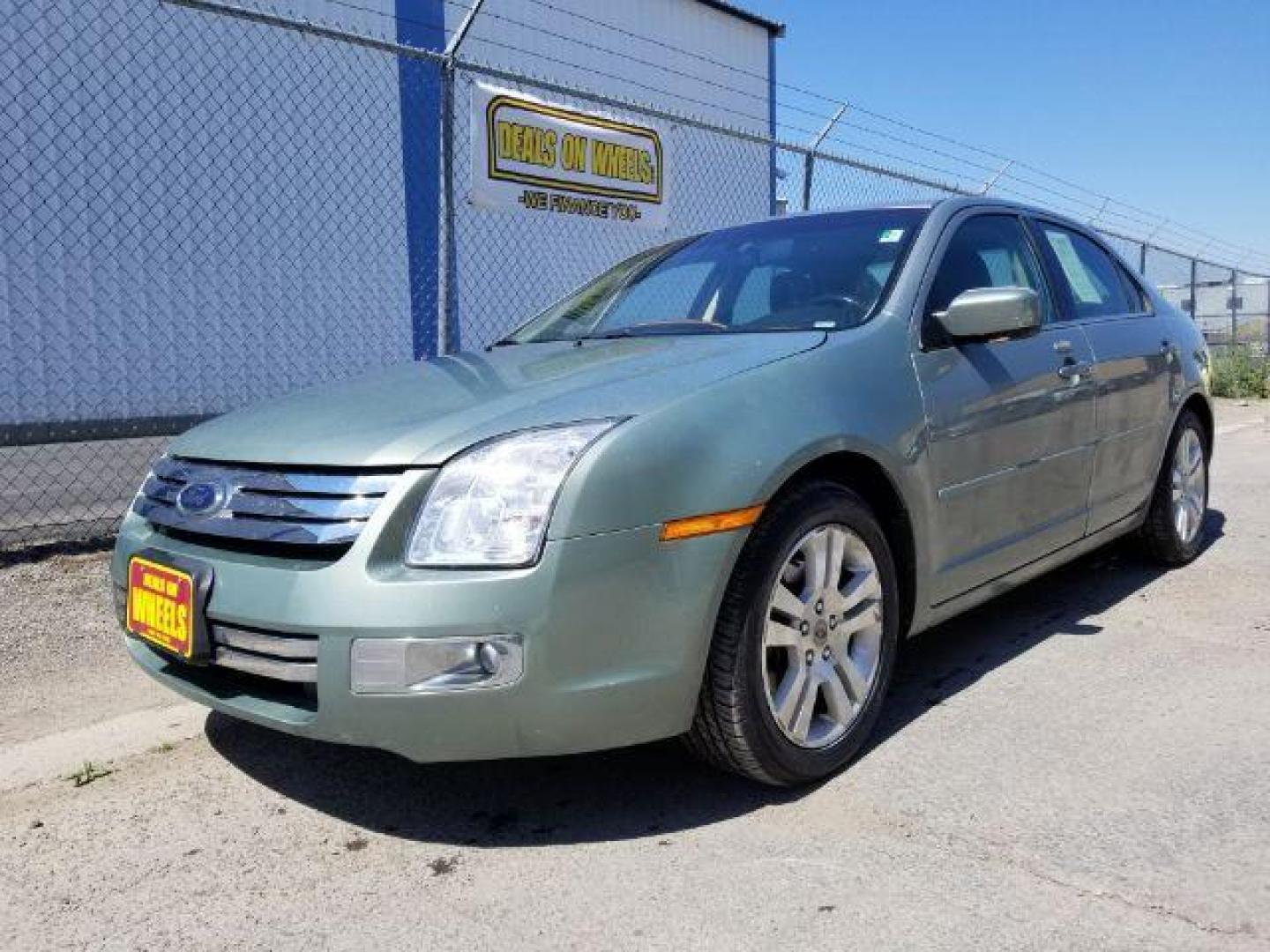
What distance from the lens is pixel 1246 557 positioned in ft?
15.6

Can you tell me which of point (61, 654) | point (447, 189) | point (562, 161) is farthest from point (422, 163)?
point (61, 654)

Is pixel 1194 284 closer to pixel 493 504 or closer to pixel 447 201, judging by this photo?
pixel 447 201

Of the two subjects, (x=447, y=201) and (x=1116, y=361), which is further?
(x=447, y=201)

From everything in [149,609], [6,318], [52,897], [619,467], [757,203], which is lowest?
[52,897]

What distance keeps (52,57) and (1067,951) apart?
9.48 m

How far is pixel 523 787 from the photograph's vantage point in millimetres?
2590

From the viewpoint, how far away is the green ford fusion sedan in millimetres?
2096

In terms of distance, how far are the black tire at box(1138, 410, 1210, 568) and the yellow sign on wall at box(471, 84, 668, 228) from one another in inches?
153

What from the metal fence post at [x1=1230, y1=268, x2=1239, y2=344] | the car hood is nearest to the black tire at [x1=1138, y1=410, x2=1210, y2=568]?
the car hood

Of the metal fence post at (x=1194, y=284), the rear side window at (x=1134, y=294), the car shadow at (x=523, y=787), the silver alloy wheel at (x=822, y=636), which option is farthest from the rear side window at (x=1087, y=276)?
the metal fence post at (x=1194, y=284)

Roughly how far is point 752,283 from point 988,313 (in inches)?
29.5

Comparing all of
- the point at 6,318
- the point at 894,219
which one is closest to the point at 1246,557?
the point at 894,219

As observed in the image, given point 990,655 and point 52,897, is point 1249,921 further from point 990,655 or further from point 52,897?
point 52,897

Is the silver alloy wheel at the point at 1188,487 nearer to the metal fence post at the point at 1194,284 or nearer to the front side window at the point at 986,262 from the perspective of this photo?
the front side window at the point at 986,262
